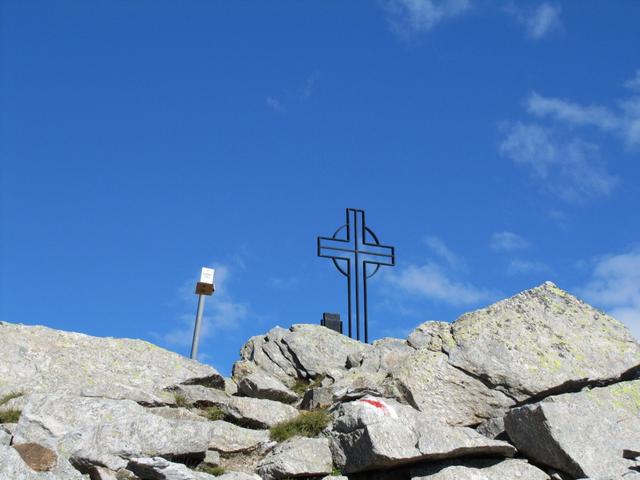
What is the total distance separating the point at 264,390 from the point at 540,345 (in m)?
5.93

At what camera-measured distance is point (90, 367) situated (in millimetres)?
15992

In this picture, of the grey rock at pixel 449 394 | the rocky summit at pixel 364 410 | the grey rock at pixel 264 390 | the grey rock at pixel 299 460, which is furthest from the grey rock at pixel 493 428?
the grey rock at pixel 264 390

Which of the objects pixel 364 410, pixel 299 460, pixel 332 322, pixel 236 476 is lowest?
pixel 236 476

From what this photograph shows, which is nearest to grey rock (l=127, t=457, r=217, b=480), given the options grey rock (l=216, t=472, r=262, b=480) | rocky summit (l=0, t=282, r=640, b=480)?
rocky summit (l=0, t=282, r=640, b=480)

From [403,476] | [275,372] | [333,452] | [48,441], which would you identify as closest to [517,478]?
[403,476]

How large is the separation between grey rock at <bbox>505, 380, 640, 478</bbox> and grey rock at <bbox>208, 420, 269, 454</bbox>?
14.3ft

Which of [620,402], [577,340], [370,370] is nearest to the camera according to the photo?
[620,402]

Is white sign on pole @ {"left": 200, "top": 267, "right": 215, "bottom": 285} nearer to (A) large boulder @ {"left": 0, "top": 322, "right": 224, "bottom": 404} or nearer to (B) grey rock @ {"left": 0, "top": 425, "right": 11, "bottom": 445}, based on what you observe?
(A) large boulder @ {"left": 0, "top": 322, "right": 224, "bottom": 404}

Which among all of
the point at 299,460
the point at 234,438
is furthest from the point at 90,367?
the point at 299,460

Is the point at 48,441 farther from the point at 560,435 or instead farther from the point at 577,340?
the point at 577,340

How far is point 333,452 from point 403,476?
121 cm

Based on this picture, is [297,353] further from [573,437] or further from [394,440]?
[573,437]

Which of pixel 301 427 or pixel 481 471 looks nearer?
pixel 481 471

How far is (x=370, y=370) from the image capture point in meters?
18.6
